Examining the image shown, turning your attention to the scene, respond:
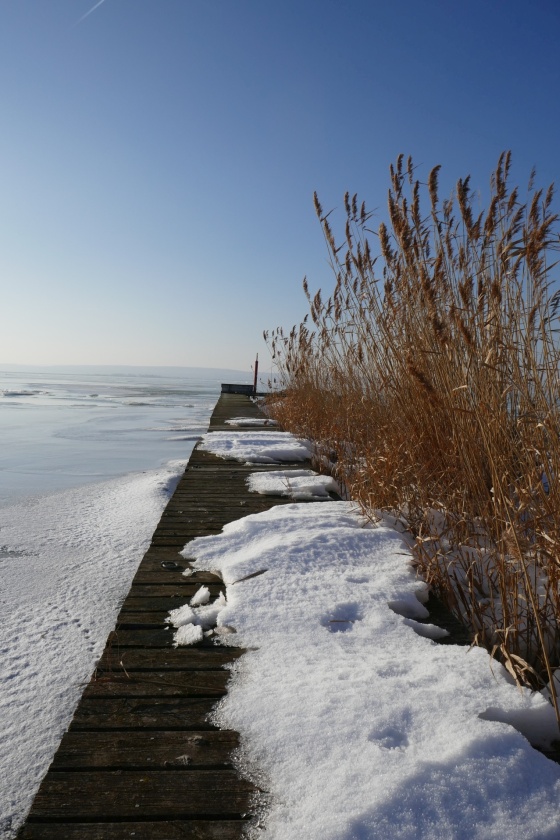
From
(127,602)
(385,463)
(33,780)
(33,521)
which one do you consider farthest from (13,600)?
(385,463)

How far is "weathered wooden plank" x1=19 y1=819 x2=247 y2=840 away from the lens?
0.73 meters

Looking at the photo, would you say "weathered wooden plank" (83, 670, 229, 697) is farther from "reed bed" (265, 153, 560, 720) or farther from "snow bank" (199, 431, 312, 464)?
"snow bank" (199, 431, 312, 464)

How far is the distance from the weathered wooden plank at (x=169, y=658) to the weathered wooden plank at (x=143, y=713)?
0.37ft

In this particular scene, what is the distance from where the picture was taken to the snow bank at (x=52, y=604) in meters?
1.23

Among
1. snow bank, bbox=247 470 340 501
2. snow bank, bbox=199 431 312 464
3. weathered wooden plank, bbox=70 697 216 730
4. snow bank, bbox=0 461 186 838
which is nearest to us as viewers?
weathered wooden plank, bbox=70 697 216 730

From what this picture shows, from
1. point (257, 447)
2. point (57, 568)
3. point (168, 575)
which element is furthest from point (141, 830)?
point (257, 447)

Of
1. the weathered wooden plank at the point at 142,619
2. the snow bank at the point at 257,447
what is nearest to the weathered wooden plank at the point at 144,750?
the weathered wooden plank at the point at 142,619

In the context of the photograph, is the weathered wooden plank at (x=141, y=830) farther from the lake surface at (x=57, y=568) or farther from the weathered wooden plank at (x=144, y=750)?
the lake surface at (x=57, y=568)

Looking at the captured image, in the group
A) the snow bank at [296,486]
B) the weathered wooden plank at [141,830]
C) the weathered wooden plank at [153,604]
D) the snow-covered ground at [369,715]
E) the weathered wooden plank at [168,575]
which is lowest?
the weathered wooden plank at [141,830]

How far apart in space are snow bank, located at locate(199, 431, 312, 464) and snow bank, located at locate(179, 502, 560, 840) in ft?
7.04

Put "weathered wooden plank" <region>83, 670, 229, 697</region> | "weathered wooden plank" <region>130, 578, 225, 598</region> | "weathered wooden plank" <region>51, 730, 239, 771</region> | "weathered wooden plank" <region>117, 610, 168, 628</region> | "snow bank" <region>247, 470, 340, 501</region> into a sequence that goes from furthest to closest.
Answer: "snow bank" <region>247, 470, 340, 501</region>
"weathered wooden plank" <region>130, 578, 225, 598</region>
"weathered wooden plank" <region>117, 610, 168, 628</region>
"weathered wooden plank" <region>83, 670, 229, 697</region>
"weathered wooden plank" <region>51, 730, 239, 771</region>

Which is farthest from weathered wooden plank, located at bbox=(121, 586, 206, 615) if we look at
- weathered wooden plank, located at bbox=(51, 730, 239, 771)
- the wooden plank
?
weathered wooden plank, located at bbox=(51, 730, 239, 771)

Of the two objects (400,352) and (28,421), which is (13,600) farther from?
(28,421)

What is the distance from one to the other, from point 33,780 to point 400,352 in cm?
196
